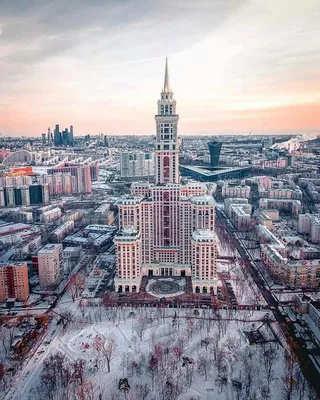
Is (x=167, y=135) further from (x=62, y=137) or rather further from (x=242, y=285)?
(x=62, y=137)

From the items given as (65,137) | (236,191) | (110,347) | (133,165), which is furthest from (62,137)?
(110,347)

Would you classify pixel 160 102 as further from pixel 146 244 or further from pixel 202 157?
pixel 202 157

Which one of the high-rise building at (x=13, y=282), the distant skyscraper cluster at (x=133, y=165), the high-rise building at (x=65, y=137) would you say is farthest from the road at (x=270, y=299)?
the high-rise building at (x=65, y=137)

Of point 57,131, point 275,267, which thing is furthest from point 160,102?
point 57,131

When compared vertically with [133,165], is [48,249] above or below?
below

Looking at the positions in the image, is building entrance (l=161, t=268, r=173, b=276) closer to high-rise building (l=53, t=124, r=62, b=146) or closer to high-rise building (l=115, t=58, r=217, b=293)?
high-rise building (l=115, t=58, r=217, b=293)

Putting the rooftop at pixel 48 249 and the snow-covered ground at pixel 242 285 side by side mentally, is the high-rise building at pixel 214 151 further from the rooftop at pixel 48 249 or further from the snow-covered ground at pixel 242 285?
the rooftop at pixel 48 249

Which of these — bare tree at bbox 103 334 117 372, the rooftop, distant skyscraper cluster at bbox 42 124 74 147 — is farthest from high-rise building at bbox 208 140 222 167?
distant skyscraper cluster at bbox 42 124 74 147
